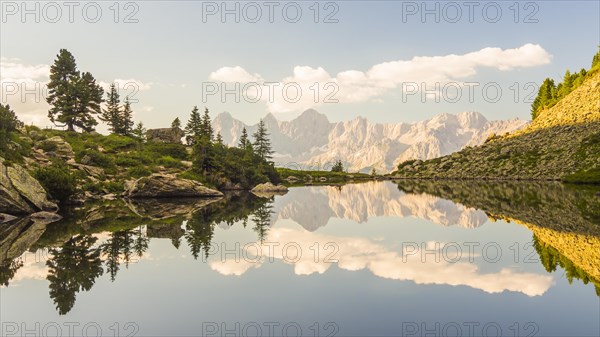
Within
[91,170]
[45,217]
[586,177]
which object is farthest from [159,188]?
[586,177]

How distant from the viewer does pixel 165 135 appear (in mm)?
112438

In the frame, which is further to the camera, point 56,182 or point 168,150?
point 168,150

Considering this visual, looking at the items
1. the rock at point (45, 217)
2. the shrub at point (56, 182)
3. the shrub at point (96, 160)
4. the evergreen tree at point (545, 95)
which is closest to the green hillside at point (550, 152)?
the evergreen tree at point (545, 95)

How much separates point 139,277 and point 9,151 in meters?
49.6

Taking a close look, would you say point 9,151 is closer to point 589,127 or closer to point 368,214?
point 368,214

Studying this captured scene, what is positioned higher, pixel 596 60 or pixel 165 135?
pixel 596 60

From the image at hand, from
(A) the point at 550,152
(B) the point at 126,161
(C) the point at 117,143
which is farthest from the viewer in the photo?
(A) the point at 550,152

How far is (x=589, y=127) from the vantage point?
99562mm

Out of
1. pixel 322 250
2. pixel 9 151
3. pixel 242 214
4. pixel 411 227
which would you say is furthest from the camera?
pixel 9 151

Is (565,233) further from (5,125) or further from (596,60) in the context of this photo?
(596,60)

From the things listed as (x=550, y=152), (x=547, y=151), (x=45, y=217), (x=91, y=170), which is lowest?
(x=45, y=217)

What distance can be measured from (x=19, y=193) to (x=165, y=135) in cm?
7956

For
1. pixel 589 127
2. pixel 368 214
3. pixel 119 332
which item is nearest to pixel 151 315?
pixel 119 332

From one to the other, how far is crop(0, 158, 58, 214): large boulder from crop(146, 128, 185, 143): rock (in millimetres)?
74517
